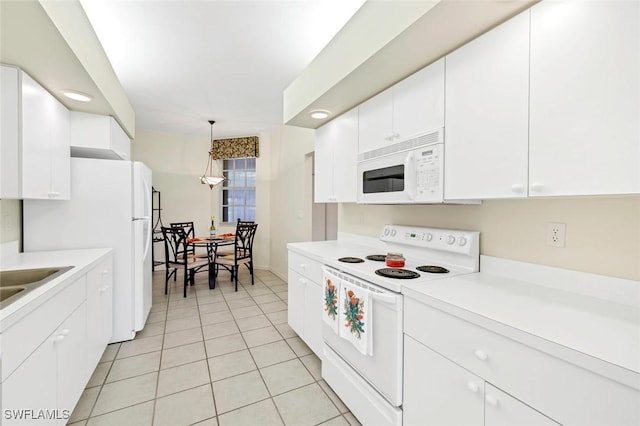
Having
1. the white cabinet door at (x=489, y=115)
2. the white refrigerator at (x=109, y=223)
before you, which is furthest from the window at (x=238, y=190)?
the white cabinet door at (x=489, y=115)

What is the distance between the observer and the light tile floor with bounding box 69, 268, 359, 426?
5.57 feet

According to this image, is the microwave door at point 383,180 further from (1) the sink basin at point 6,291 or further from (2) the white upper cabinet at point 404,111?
(1) the sink basin at point 6,291

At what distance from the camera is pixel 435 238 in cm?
183

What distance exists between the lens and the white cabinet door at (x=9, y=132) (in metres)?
1.61

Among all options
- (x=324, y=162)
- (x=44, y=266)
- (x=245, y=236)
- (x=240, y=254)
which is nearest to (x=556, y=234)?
(x=324, y=162)

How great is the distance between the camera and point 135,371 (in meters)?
2.14

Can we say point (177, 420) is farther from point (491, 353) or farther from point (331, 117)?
point (331, 117)

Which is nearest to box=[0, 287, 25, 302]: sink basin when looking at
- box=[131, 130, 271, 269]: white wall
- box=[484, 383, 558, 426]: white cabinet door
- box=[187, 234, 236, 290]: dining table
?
box=[484, 383, 558, 426]: white cabinet door

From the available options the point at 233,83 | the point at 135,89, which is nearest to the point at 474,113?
the point at 233,83

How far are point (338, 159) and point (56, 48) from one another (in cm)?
192

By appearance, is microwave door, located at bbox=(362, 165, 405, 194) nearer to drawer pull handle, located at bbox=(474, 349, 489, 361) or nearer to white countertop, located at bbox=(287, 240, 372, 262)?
white countertop, located at bbox=(287, 240, 372, 262)

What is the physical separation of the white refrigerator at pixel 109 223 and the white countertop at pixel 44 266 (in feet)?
0.52

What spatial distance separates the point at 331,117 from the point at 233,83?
1.43 metres

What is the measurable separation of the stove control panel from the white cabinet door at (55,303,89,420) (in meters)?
2.06
